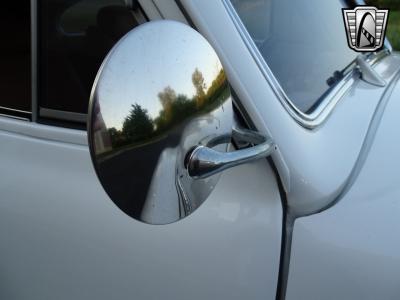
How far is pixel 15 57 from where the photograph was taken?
1.54m

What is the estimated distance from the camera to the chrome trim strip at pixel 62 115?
137 cm

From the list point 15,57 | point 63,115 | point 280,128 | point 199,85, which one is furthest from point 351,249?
point 15,57

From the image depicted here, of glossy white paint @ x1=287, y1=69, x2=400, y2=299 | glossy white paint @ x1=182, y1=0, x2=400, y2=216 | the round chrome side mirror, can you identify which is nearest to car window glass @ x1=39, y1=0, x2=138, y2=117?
glossy white paint @ x1=182, y1=0, x2=400, y2=216

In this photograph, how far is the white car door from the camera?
1.16 metres

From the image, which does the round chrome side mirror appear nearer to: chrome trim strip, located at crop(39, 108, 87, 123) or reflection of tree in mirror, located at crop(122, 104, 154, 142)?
reflection of tree in mirror, located at crop(122, 104, 154, 142)

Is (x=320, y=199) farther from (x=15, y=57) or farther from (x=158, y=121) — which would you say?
(x=15, y=57)

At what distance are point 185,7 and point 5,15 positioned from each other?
2.26 feet

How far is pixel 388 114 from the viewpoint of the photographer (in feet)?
5.05

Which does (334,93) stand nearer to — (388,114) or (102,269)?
(388,114)

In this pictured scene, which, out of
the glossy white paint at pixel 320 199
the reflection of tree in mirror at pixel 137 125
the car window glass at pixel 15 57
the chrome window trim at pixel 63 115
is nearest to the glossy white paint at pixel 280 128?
the glossy white paint at pixel 320 199

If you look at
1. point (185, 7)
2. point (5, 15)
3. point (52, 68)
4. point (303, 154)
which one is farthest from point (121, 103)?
point (5, 15)

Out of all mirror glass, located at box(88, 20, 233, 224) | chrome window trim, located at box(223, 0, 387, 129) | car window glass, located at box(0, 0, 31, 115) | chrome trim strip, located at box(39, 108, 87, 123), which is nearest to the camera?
mirror glass, located at box(88, 20, 233, 224)

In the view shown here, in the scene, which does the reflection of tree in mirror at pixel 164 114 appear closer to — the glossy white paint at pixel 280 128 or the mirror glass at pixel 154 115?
the mirror glass at pixel 154 115

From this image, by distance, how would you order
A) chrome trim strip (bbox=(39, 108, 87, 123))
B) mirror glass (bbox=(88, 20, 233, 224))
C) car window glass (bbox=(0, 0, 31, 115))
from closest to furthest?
mirror glass (bbox=(88, 20, 233, 224))
chrome trim strip (bbox=(39, 108, 87, 123))
car window glass (bbox=(0, 0, 31, 115))
